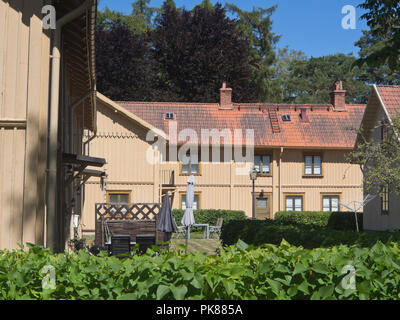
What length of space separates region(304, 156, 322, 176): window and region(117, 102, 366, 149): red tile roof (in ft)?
3.60

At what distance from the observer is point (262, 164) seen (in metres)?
36.5

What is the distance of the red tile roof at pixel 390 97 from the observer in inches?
1031

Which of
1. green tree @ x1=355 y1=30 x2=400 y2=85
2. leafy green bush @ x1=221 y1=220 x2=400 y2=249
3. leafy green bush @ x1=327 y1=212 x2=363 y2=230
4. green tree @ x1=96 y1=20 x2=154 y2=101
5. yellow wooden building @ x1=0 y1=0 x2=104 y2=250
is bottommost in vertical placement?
leafy green bush @ x1=327 y1=212 x2=363 y2=230

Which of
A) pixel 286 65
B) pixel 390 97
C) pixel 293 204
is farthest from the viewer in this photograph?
pixel 286 65

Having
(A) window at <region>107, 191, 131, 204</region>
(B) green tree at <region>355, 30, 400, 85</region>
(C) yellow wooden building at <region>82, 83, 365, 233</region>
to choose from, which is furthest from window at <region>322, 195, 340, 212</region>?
(B) green tree at <region>355, 30, 400, 85</region>

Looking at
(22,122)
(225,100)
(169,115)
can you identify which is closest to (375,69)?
(225,100)

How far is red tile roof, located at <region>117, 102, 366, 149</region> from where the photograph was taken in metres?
36.4

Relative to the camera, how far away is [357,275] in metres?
4.90

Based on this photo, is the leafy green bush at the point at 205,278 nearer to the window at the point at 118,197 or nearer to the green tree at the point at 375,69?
the window at the point at 118,197

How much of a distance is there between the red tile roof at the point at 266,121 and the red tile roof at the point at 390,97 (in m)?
8.90

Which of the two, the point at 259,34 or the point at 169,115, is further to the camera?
the point at 259,34

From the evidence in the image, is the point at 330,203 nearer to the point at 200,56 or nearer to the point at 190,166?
the point at 190,166

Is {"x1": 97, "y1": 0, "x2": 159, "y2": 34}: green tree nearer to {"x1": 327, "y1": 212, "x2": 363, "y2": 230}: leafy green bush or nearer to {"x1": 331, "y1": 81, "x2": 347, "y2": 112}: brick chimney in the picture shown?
{"x1": 331, "y1": 81, "x2": 347, "y2": 112}: brick chimney

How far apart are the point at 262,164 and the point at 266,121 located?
3011mm
